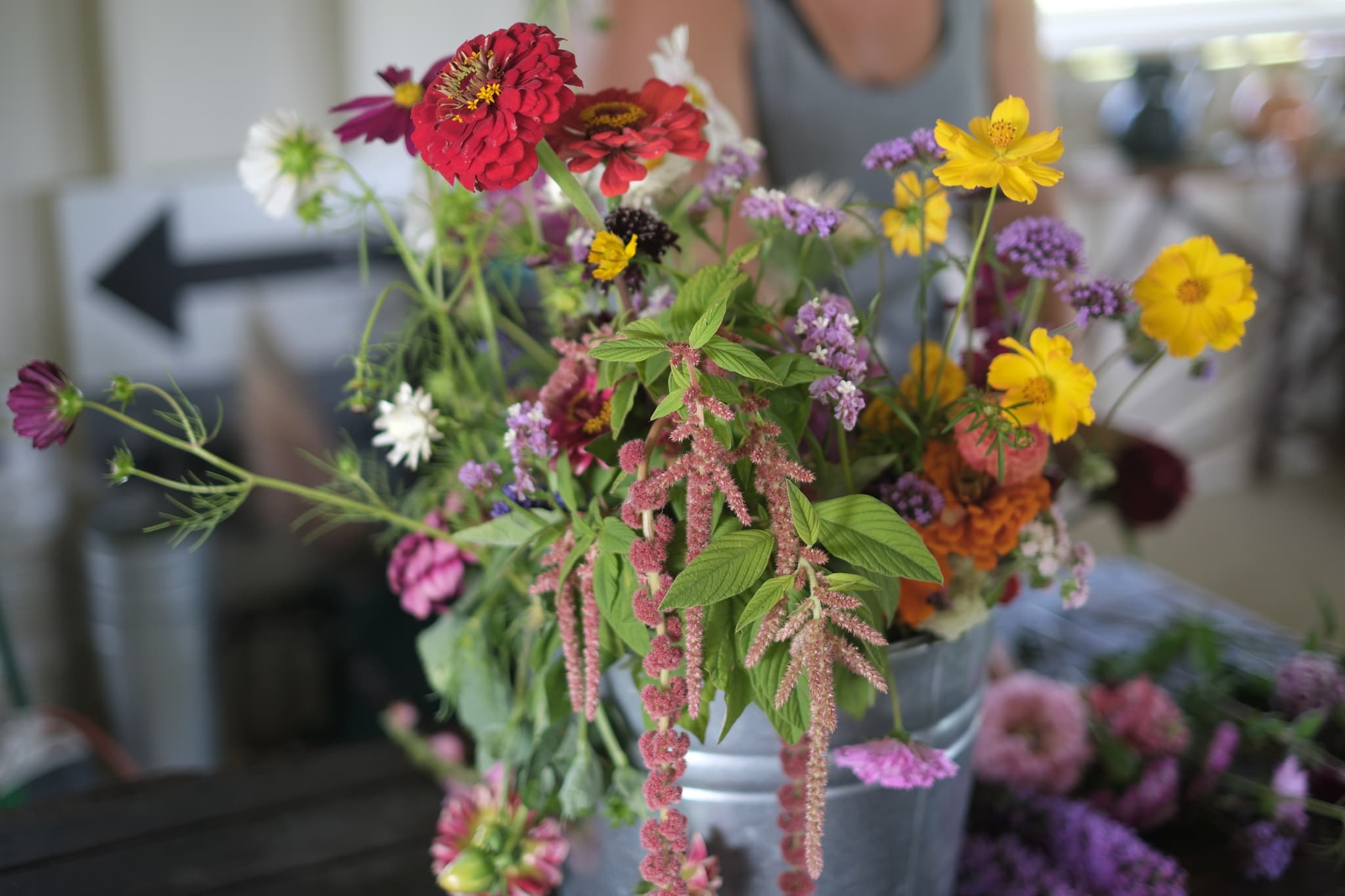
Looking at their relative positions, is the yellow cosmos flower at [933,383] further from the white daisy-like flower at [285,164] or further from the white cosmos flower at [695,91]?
the white daisy-like flower at [285,164]

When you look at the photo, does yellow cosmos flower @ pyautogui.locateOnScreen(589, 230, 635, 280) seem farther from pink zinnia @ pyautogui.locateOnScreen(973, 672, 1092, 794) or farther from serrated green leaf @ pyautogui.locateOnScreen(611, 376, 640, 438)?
pink zinnia @ pyautogui.locateOnScreen(973, 672, 1092, 794)

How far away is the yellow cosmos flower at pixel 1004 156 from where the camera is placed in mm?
356

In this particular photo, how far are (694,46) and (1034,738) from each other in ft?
2.37

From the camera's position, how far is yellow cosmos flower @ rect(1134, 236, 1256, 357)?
16.5 inches

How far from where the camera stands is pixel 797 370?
1.25ft

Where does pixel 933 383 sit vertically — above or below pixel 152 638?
above

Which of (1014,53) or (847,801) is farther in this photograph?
(1014,53)

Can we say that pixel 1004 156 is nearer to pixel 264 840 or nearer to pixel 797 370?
pixel 797 370

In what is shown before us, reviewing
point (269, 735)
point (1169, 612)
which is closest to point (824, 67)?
point (1169, 612)

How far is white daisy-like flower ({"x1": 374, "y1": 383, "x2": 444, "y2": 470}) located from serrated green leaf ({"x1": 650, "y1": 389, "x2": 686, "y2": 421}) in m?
0.11

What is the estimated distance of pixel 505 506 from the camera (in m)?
0.46

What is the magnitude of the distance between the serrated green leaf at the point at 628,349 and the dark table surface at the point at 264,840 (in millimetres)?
408

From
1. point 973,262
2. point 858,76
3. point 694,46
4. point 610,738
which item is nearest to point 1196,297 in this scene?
point 973,262

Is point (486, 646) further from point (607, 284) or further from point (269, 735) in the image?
point (269, 735)
